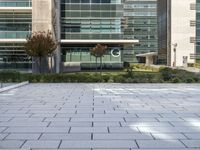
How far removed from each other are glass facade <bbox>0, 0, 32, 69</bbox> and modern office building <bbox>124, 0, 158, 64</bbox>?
64.1m

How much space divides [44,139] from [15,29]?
4014 cm

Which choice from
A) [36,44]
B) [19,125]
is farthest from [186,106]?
[36,44]

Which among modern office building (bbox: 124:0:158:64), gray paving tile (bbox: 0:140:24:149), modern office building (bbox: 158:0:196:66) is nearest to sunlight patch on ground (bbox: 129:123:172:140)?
gray paving tile (bbox: 0:140:24:149)

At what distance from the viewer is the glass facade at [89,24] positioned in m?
53.4

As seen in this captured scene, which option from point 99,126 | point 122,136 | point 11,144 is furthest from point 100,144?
point 99,126

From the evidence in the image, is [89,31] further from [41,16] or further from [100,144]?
[100,144]

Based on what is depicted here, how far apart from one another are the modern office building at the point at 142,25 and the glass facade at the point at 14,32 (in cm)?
6412

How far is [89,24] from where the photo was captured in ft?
176

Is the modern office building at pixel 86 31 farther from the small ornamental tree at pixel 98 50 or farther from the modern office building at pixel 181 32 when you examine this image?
the modern office building at pixel 181 32

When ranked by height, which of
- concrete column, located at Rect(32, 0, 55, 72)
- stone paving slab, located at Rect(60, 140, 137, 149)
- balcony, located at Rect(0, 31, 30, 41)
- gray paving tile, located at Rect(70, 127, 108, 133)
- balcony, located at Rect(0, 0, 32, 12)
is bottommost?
stone paving slab, located at Rect(60, 140, 137, 149)

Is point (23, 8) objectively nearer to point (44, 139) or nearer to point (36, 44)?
point (36, 44)

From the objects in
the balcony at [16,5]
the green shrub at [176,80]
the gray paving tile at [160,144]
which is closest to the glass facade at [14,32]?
the balcony at [16,5]

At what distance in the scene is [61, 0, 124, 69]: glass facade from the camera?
175 ft

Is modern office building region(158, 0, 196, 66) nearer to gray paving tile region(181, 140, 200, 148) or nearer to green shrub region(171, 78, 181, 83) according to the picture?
Result: green shrub region(171, 78, 181, 83)
